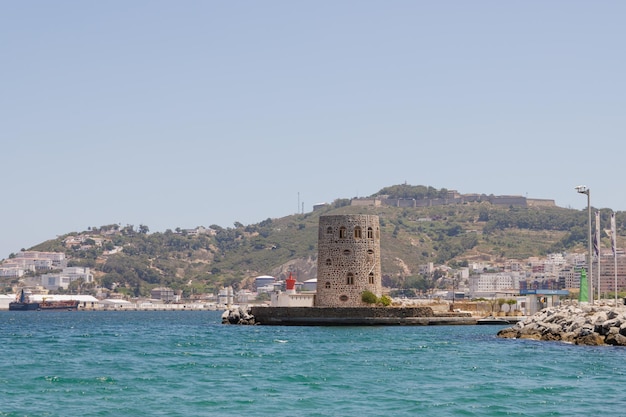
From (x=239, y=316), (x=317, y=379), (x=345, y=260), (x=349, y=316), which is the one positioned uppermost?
(x=345, y=260)

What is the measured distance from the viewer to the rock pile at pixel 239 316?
256 feet

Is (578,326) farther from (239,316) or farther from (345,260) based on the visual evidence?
(239,316)

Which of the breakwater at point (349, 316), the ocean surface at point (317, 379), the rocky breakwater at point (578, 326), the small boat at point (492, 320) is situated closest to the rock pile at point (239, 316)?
the breakwater at point (349, 316)

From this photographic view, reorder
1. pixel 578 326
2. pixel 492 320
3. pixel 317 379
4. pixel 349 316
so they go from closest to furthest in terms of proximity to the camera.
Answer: pixel 317 379 → pixel 578 326 → pixel 349 316 → pixel 492 320

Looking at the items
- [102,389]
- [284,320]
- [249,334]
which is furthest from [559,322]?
[102,389]

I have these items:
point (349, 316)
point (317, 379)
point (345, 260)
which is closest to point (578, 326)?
point (317, 379)

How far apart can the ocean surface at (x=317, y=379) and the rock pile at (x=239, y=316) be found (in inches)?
847

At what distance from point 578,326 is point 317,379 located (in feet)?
65.4

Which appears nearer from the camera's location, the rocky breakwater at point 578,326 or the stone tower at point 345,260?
the rocky breakwater at point 578,326

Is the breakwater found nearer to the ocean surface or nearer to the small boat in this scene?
the small boat

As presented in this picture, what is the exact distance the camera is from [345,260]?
242ft

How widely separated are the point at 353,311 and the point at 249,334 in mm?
9608

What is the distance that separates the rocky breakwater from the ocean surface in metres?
1.49

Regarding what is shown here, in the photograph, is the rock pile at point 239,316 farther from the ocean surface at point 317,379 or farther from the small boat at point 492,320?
the ocean surface at point 317,379
